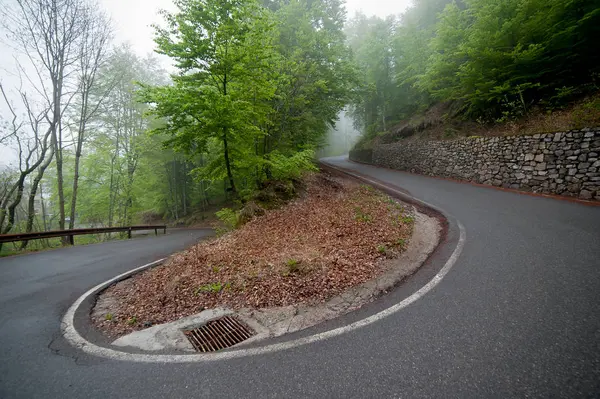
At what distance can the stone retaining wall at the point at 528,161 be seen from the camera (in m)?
7.82

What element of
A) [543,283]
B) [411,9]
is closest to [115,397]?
[543,283]

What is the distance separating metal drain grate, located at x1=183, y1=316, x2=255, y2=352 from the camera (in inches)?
124

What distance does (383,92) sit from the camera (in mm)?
24156

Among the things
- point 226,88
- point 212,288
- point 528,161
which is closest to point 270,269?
point 212,288

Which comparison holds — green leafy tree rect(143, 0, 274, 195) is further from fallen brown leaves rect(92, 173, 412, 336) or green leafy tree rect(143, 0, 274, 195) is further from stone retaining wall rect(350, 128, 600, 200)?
stone retaining wall rect(350, 128, 600, 200)

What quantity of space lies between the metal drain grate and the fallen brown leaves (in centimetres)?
45

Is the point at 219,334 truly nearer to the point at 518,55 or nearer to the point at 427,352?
the point at 427,352

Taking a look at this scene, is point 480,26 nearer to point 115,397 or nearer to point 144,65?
point 115,397

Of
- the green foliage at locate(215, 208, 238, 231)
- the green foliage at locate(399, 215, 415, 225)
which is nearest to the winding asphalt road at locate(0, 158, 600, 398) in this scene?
the green foliage at locate(399, 215, 415, 225)

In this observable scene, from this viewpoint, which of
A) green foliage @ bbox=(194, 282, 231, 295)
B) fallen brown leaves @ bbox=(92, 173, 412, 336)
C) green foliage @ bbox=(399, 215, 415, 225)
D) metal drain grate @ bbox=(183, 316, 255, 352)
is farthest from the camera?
green foliage @ bbox=(399, 215, 415, 225)

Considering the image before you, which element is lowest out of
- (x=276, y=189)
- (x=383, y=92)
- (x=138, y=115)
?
(x=276, y=189)

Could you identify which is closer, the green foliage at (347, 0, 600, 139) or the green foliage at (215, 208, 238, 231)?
the green foliage at (347, 0, 600, 139)

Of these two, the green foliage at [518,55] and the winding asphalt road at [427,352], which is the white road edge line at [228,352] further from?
the green foliage at [518,55]

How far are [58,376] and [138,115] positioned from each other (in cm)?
2082
